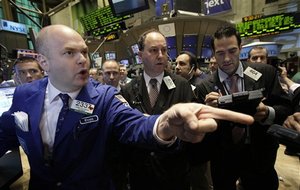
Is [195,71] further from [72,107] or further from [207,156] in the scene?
[72,107]

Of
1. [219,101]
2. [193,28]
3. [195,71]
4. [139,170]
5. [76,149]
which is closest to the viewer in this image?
[76,149]

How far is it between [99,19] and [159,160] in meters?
10.3

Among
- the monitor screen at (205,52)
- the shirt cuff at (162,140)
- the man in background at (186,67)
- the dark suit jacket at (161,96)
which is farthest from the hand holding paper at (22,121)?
the monitor screen at (205,52)

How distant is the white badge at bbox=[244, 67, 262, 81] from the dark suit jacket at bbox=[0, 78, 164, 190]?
1.00m

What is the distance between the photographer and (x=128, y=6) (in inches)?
257

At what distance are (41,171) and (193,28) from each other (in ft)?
26.3

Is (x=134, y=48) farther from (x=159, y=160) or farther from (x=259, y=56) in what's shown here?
(x=159, y=160)

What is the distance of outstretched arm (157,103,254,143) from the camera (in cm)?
69

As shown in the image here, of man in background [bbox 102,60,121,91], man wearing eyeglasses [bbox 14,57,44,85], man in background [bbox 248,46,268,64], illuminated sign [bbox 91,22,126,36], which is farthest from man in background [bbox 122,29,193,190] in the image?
illuminated sign [bbox 91,22,126,36]

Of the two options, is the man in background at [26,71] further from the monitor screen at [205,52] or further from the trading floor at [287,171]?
the monitor screen at [205,52]

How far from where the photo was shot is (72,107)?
1.07 meters

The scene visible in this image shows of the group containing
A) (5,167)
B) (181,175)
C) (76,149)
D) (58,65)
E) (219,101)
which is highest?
(58,65)

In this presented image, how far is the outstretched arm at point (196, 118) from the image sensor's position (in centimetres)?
69

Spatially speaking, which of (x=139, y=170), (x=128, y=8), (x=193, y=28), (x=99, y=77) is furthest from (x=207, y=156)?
(x=193, y=28)
